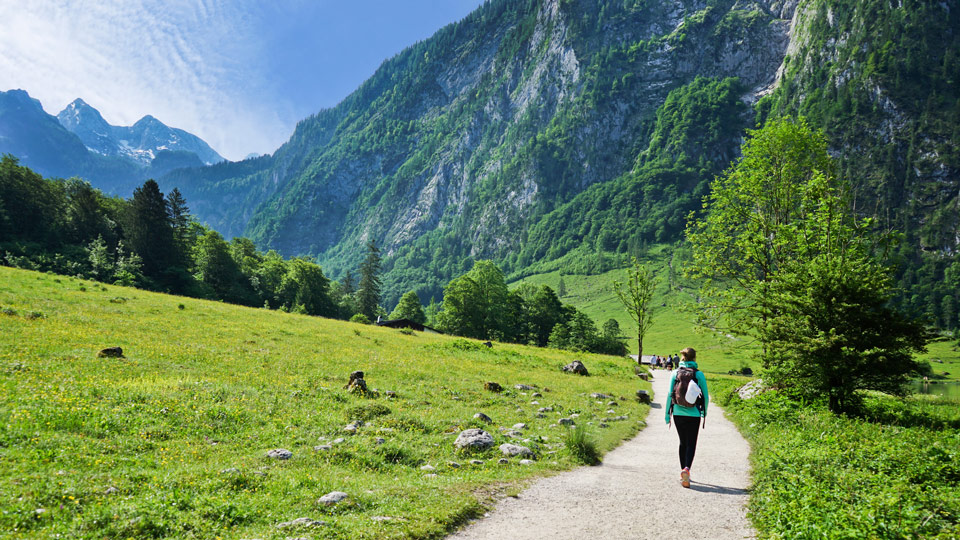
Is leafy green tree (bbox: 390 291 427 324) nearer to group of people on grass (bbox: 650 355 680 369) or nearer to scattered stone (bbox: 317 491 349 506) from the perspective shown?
group of people on grass (bbox: 650 355 680 369)

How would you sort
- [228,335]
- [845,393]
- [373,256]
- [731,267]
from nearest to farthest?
[845,393] < [228,335] < [731,267] < [373,256]

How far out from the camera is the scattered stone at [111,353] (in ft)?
58.8

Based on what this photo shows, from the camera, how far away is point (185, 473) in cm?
865

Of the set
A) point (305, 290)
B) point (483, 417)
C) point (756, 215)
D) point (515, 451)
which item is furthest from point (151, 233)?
point (756, 215)

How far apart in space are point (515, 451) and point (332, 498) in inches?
235

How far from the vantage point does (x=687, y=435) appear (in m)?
11.0

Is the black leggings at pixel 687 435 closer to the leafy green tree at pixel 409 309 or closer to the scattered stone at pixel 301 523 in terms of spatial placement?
the scattered stone at pixel 301 523

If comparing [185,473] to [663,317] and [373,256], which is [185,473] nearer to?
[373,256]

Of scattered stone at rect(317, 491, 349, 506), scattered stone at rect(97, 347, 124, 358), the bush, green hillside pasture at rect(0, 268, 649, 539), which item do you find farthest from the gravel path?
scattered stone at rect(97, 347, 124, 358)

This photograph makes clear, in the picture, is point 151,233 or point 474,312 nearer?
point 151,233

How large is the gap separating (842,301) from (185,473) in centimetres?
2217

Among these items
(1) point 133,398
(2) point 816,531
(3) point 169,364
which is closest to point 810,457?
(2) point 816,531

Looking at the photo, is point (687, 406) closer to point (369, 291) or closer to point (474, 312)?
point (474, 312)

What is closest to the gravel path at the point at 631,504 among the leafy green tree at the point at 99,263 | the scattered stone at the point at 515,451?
the scattered stone at the point at 515,451
